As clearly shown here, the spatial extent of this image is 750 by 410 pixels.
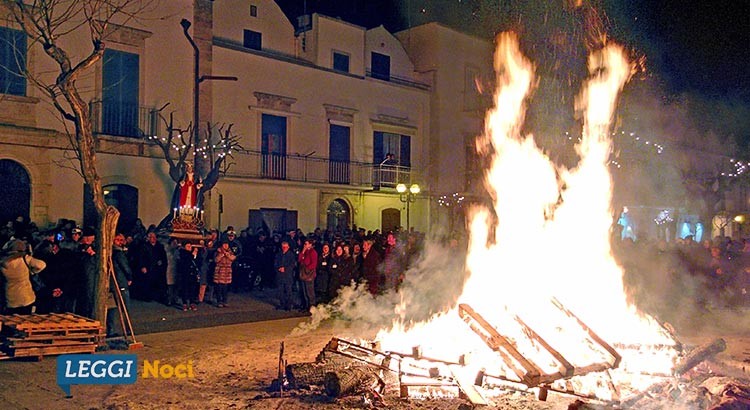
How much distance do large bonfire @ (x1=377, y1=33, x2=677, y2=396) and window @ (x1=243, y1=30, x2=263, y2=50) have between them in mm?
13157

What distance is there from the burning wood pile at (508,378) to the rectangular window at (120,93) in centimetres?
1253

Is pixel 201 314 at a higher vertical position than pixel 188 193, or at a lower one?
lower

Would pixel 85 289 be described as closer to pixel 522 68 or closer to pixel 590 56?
pixel 522 68

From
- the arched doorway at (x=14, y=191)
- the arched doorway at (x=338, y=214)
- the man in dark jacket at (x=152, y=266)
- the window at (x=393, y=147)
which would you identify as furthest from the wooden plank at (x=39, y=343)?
the window at (x=393, y=147)

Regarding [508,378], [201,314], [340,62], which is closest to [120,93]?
[201,314]

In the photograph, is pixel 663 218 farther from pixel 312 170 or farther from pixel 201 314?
pixel 201 314

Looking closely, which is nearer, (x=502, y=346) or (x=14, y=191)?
(x=502, y=346)

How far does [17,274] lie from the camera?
933 cm

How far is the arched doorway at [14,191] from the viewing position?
1616 centimetres

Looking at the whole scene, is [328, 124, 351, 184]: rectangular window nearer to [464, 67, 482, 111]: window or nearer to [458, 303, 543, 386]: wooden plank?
[464, 67, 482, 111]: window

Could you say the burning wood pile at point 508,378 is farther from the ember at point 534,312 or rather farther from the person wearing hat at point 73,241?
the person wearing hat at point 73,241

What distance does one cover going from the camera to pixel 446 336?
9156mm

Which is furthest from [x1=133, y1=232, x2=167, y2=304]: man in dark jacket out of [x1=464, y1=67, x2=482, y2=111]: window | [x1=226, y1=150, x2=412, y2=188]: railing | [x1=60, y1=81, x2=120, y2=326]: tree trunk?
[x1=464, y1=67, x2=482, y2=111]: window

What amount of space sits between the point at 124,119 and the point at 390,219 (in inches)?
492
